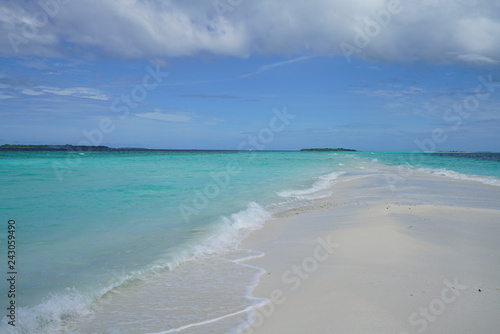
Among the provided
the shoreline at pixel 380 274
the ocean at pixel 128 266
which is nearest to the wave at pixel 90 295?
the ocean at pixel 128 266

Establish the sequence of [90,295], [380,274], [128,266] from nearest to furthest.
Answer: [90,295]
[380,274]
[128,266]

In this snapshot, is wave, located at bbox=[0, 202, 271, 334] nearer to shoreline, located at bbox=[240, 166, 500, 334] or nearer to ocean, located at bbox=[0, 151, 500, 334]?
ocean, located at bbox=[0, 151, 500, 334]

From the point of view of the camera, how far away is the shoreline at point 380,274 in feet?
12.3

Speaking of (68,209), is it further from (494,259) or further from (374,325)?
(494,259)

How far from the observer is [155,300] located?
463cm

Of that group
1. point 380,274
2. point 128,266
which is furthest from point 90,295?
point 380,274

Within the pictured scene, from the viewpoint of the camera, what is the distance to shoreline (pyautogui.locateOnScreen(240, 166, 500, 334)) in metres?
3.74

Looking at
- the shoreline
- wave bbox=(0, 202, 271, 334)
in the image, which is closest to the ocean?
wave bbox=(0, 202, 271, 334)

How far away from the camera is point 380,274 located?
5.03 m

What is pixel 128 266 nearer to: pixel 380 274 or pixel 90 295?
pixel 90 295

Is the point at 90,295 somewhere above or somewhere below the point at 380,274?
below

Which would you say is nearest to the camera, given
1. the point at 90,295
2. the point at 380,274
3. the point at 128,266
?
the point at 90,295

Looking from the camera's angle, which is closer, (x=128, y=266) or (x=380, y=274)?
(x=380, y=274)

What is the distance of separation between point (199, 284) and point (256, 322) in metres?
1.62
